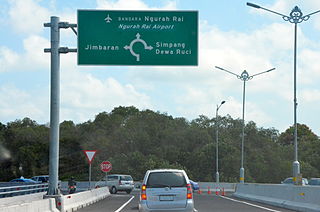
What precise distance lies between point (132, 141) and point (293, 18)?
6852 centimetres

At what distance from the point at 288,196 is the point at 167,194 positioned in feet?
38.6

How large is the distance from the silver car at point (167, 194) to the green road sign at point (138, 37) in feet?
16.0

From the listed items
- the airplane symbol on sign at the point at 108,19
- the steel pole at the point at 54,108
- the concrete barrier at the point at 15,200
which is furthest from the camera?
the concrete barrier at the point at 15,200

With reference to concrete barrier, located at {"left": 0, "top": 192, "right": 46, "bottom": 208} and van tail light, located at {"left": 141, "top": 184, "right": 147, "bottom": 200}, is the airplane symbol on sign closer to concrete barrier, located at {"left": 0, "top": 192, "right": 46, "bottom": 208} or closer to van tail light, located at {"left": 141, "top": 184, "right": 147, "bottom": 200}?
van tail light, located at {"left": 141, "top": 184, "right": 147, "bottom": 200}

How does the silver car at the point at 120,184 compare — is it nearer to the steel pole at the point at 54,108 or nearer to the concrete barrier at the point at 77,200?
the concrete barrier at the point at 77,200

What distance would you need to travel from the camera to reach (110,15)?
23266 millimetres

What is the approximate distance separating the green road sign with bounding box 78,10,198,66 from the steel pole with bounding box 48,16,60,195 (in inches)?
52.0

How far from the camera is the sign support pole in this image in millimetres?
21703

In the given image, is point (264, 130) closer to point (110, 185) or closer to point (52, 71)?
point (110, 185)

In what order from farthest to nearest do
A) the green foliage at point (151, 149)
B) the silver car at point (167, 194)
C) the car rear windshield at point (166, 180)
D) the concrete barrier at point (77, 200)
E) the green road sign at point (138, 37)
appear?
the green foliage at point (151, 149) → the green road sign at point (138, 37) → the concrete barrier at point (77, 200) → the car rear windshield at point (166, 180) → the silver car at point (167, 194)

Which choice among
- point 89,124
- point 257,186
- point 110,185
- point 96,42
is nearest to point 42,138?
point 89,124

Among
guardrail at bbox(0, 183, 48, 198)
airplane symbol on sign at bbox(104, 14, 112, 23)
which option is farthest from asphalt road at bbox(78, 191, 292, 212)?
airplane symbol on sign at bbox(104, 14, 112, 23)

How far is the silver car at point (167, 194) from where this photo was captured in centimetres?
2019

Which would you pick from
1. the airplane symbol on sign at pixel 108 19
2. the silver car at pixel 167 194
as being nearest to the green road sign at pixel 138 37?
the airplane symbol on sign at pixel 108 19
